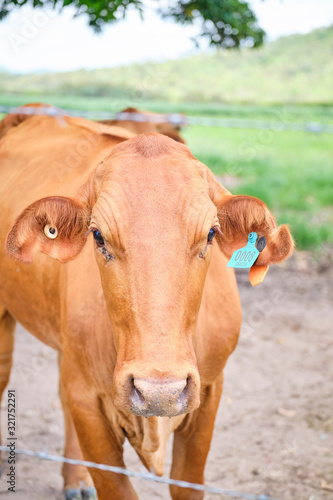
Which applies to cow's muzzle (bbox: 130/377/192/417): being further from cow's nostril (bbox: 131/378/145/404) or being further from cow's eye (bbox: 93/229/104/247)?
cow's eye (bbox: 93/229/104/247)

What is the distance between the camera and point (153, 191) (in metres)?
2.12

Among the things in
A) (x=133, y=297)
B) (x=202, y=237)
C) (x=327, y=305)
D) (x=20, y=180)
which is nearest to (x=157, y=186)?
(x=202, y=237)

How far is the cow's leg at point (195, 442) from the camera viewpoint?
2.84 meters

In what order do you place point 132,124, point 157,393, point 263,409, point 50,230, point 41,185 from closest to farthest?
point 157,393, point 50,230, point 41,185, point 263,409, point 132,124

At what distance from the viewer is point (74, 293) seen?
2.68 meters

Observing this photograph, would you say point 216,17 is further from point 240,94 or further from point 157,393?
point 240,94

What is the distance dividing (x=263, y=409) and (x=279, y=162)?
1023cm

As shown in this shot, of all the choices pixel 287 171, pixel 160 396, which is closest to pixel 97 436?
pixel 160 396

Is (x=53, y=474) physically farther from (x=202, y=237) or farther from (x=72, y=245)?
(x=202, y=237)

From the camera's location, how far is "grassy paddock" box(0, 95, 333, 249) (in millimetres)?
8938

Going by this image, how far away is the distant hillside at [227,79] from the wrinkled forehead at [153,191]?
43.8 ft

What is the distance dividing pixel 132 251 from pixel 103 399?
3.01 ft

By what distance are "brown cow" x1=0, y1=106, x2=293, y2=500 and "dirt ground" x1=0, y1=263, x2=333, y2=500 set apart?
0.98 m

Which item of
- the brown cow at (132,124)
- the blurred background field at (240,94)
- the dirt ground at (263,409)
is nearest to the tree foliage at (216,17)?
the brown cow at (132,124)
